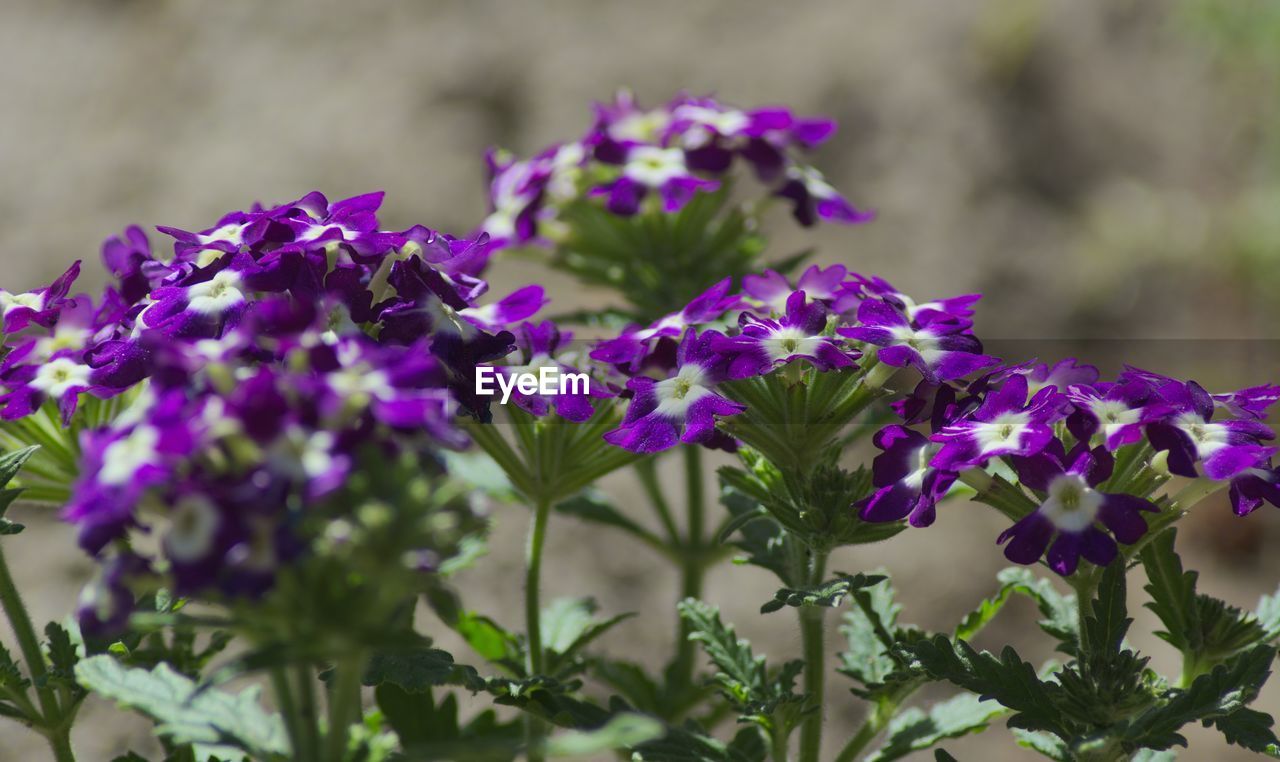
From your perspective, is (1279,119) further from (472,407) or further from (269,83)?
(472,407)

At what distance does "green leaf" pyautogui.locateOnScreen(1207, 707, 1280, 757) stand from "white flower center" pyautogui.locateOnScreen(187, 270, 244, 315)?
1551 mm

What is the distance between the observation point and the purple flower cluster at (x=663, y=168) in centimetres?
285

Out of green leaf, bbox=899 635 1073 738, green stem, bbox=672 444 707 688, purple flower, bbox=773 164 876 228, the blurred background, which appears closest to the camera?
green leaf, bbox=899 635 1073 738

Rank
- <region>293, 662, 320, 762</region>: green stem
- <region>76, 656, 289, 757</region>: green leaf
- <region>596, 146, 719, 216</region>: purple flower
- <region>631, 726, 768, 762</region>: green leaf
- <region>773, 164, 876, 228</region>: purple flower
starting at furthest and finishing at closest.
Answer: <region>773, 164, 876, 228</region>: purple flower < <region>596, 146, 719, 216</region>: purple flower < <region>631, 726, 768, 762</region>: green leaf < <region>76, 656, 289, 757</region>: green leaf < <region>293, 662, 320, 762</region>: green stem

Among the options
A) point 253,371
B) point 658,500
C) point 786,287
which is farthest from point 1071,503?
point 658,500

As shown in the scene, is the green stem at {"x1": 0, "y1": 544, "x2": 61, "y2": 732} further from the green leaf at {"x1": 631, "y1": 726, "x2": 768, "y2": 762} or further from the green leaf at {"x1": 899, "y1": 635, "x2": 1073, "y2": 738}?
the green leaf at {"x1": 899, "y1": 635, "x2": 1073, "y2": 738}

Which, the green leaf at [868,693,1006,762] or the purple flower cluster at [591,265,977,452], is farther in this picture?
the green leaf at [868,693,1006,762]

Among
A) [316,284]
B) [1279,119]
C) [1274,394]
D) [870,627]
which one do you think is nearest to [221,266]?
[316,284]

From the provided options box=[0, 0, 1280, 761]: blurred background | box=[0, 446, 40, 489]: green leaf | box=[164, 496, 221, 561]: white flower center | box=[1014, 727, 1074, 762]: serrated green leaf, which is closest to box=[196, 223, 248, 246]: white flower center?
box=[0, 446, 40, 489]: green leaf

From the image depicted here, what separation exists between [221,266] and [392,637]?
80 cm

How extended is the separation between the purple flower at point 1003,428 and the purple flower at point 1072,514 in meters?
0.04

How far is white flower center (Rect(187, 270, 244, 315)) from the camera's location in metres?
1.82

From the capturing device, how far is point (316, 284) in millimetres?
1851

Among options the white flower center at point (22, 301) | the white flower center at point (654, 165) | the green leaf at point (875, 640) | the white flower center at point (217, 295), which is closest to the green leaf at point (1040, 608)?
the green leaf at point (875, 640)
